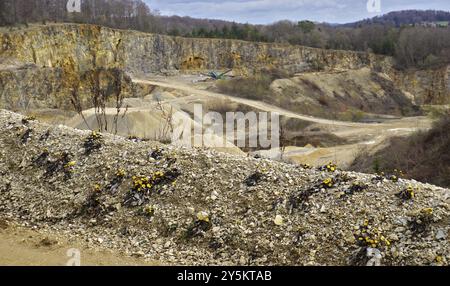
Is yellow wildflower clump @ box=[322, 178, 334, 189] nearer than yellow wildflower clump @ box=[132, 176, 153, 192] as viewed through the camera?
Yes

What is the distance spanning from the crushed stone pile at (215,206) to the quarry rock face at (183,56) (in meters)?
32.2

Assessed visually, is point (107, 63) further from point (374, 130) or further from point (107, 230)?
point (107, 230)

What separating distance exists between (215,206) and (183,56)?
A: 4755cm

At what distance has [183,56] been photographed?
180ft

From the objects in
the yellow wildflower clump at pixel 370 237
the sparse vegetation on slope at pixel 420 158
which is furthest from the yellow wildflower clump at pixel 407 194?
the sparse vegetation on slope at pixel 420 158

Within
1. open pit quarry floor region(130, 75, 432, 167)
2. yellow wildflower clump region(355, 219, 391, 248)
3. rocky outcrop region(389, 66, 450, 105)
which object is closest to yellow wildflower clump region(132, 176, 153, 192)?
yellow wildflower clump region(355, 219, 391, 248)

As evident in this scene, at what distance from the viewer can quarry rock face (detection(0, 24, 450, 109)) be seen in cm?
4212

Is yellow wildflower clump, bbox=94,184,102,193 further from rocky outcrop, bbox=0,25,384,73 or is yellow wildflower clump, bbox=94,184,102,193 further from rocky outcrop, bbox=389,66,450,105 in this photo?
rocky outcrop, bbox=389,66,450,105

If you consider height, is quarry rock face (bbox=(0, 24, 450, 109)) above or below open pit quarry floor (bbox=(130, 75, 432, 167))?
above

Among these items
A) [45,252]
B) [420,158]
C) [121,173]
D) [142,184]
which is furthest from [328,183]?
[420,158]

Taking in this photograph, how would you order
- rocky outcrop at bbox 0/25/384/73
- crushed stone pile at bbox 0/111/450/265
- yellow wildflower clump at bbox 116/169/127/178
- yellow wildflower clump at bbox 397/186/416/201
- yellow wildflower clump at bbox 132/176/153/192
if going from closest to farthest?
crushed stone pile at bbox 0/111/450/265 → yellow wildflower clump at bbox 397/186/416/201 → yellow wildflower clump at bbox 132/176/153/192 → yellow wildflower clump at bbox 116/169/127/178 → rocky outcrop at bbox 0/25/384/73

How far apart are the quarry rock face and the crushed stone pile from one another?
3219cm

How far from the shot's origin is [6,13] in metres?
46.1
